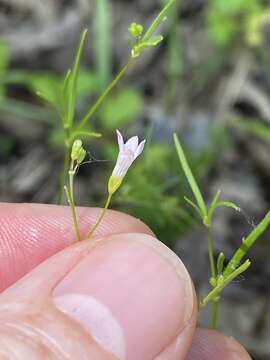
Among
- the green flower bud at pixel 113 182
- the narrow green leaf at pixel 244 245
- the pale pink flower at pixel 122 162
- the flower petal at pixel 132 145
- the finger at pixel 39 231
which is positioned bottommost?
the finger at pixel 39 231

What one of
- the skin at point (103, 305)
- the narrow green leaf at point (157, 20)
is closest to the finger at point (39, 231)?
the skin at point (103, 305)

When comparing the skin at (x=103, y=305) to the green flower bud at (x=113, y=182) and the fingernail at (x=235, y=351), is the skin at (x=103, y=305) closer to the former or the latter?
the green flower bud at (x=113, y=182)

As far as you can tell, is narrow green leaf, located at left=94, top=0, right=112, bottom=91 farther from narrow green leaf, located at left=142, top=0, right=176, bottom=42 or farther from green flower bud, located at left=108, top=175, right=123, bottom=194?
green flower bud, located at left=108, top=175, right=123, bottom=194

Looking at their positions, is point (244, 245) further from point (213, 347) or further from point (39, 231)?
point (39, 231)

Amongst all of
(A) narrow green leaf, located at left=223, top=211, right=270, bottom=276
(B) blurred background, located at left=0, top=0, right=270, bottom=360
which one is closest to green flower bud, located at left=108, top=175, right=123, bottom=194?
(A) narrow green leaf, located at left=223, top=211, right=270, bottom=276

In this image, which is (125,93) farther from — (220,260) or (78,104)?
(220,260)

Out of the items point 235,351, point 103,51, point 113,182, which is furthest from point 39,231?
point 103,51

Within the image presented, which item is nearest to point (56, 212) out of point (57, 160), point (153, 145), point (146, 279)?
point (146, 279)
